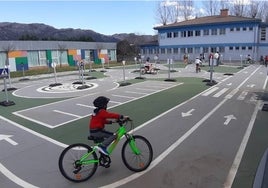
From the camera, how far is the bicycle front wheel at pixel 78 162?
17.6 feet

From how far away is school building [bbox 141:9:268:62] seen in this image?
1709 inches

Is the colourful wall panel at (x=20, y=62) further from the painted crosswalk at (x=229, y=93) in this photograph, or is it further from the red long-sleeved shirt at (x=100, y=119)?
the red long-sleeved shirt at (x=100, y=119)

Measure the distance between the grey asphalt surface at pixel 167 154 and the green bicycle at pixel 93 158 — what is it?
16 cm

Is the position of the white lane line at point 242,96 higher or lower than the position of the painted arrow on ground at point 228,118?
higher

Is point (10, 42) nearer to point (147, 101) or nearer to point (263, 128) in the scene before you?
point (147, 101)

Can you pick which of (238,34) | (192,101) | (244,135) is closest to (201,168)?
(244,135)

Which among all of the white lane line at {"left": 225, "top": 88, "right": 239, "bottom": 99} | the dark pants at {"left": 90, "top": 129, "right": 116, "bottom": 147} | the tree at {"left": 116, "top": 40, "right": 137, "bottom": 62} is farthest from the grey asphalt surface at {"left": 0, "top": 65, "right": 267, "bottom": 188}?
the tree at {"left": 116, "top": 40, "right": 137, "bottom": 62}

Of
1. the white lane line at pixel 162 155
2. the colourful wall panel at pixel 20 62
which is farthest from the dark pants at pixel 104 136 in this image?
the colourful wall panel at pixel 20 62

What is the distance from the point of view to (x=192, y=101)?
41.7ft

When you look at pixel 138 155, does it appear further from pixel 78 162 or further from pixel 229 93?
pixel 229 93

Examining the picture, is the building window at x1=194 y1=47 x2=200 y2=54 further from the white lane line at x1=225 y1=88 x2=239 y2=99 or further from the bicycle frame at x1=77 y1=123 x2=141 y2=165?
the bicycle frame at x1=77 y1=123 x2=141 y2=165

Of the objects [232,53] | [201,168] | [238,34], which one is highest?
[238,34]

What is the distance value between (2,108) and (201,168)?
34.1ft

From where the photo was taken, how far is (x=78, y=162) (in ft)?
17.6
